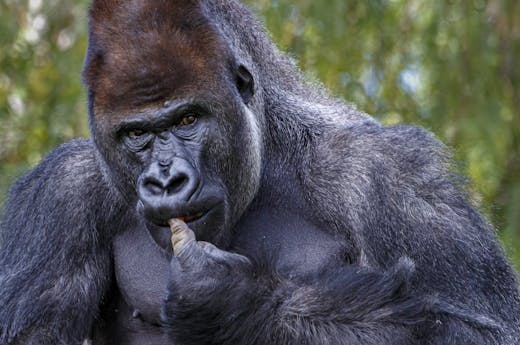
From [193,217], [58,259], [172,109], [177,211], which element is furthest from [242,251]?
[58,259]

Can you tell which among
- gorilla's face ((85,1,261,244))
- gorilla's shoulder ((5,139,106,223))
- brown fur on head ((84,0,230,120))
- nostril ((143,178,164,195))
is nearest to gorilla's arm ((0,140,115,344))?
gorilla's shoulder ((5,139,106,223))

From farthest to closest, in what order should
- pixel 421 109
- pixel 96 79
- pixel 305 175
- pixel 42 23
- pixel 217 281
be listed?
pixel 42 23, pixel 421 109, pixel 305 175, pixel 96 79, pixel 217 281

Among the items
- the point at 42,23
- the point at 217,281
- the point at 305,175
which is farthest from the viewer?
the point at 42,23

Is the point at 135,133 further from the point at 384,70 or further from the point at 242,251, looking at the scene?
the point at 384,70

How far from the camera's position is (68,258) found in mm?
4133

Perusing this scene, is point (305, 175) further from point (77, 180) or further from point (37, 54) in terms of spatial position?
point (37, 54)

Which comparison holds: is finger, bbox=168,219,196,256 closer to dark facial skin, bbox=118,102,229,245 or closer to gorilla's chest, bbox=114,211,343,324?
dark facial skin, bbox=118,102,229,245

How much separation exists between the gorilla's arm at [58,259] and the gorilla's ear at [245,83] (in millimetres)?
674

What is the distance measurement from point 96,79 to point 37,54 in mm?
3206

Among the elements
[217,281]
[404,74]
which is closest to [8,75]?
[404,74]

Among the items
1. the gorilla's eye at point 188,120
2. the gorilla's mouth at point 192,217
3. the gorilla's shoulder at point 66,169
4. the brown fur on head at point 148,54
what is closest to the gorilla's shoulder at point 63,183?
the gorilla's shoulder at point 66,169

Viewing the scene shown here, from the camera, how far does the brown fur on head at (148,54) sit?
12.3ft

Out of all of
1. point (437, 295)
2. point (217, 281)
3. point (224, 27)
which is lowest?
point (217, 281)

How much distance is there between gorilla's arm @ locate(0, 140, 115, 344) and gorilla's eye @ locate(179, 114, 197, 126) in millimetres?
572
